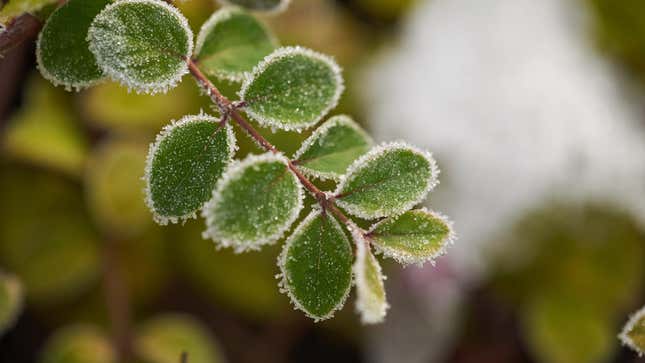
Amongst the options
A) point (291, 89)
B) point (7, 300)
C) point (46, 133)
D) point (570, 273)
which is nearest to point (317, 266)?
point (291, 89)

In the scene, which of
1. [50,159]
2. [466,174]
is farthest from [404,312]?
[50,159]

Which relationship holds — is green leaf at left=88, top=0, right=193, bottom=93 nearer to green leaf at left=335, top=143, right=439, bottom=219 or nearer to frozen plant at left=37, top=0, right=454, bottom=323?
frozen plant at left=37, top=0, right=454, bottom=323

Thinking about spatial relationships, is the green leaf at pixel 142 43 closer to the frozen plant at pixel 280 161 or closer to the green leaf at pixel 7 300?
the frozen plant at pixel 280 161

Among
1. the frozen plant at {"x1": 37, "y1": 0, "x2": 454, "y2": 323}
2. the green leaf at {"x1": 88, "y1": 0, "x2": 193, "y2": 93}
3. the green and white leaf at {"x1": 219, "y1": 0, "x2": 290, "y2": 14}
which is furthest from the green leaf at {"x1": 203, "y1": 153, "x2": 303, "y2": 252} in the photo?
the green and white leaf at {"x1": 219, "y1": 0, "x2": 290, "y2": 14}

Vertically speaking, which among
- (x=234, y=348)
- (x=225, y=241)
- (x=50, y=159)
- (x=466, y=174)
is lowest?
(x=234, y=348)

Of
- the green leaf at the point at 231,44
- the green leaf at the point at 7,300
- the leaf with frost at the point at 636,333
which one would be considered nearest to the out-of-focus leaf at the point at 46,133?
the green leaf at the point at 7,300

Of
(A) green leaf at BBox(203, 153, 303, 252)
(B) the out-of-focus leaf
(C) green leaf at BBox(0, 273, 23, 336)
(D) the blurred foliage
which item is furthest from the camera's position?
(D) the blurred foliage

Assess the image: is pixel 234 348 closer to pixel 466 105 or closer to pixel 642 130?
pixel 466 105

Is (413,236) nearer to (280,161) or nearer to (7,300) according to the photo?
(280,161)
